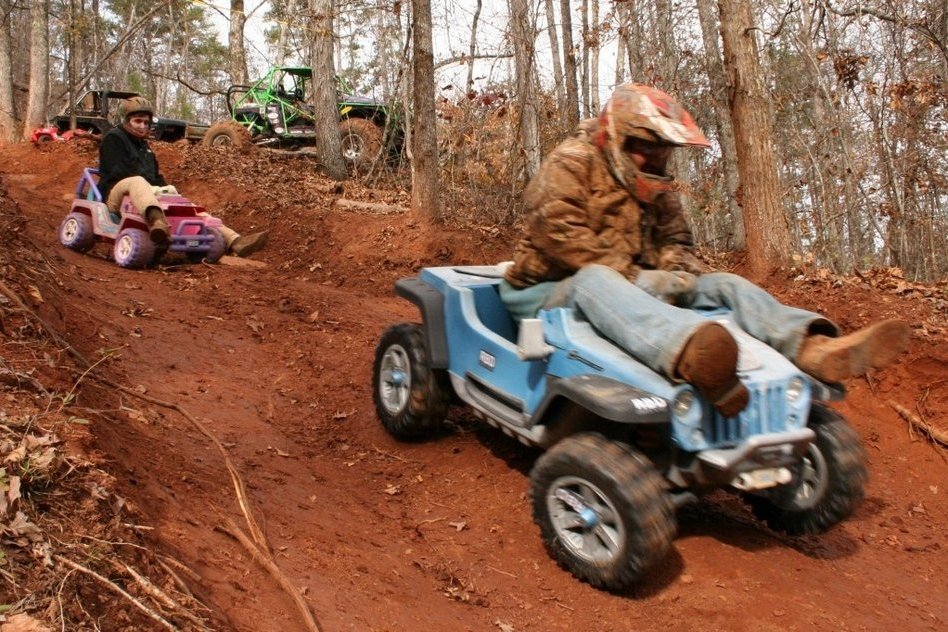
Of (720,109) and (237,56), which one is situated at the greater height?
(237,56)

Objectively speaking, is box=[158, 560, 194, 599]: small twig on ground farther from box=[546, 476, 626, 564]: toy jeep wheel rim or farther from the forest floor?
box=[546, 476, 626, 564]: toy jeep wheel rim

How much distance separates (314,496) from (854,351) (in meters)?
2.80

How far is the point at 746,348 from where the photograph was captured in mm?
3934

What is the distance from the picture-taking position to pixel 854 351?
3799 mm

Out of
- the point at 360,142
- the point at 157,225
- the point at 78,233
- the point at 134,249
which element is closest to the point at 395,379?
the point at 157,225

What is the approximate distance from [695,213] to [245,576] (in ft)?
74.0

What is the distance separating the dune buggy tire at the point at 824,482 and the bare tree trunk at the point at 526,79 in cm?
902

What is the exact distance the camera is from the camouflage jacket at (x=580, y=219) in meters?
4.38

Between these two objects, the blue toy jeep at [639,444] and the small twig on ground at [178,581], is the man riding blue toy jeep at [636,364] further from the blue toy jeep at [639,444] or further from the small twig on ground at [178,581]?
the small twig on ground at [178,581]

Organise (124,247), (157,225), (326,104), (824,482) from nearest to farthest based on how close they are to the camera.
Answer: (824,482)
(157,225)
(124,247)
(326,104)

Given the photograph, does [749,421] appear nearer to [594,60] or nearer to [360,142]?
[360,142]

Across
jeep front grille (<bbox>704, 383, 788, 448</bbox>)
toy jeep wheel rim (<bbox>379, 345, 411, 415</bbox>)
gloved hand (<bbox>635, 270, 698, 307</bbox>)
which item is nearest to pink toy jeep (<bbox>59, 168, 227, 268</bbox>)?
toy jeep wheel rim (<bbox>379, 345, 411, 415</bbox>)

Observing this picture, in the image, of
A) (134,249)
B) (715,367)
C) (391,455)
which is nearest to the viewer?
(715,367)

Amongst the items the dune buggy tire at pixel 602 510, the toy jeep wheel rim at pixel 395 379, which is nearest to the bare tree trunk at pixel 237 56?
the toy jeep wheel rim at pixel 395 379
